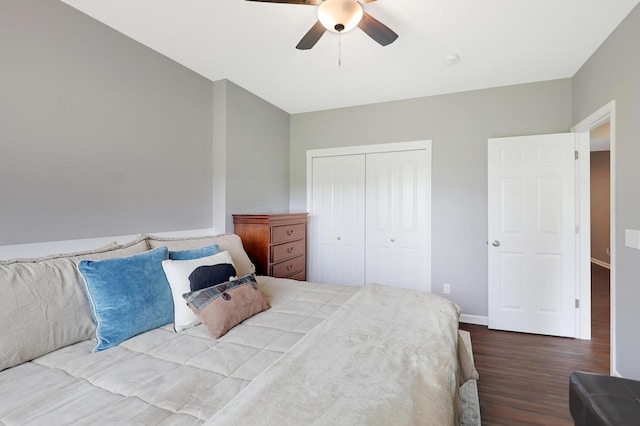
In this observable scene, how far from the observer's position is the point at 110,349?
1240mm

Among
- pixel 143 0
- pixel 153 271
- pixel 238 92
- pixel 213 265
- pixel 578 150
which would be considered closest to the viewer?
pixel 153 271

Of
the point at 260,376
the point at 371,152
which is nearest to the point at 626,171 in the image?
the point at 371,152

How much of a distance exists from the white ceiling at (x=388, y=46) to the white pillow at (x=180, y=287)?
164cm

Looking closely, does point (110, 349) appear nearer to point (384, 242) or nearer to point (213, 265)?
point (213, 265)

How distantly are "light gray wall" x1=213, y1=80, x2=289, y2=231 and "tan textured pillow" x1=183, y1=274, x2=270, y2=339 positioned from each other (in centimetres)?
140

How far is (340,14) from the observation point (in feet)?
5.34

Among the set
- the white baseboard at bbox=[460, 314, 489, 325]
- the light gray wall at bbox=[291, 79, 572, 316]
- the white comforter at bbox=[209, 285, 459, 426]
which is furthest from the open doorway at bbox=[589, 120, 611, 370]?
the white comforter at bbox=[209, 285, 459, 426]

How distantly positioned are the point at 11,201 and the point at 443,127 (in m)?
3.69

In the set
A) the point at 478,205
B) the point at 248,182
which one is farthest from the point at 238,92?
the point at 478,205

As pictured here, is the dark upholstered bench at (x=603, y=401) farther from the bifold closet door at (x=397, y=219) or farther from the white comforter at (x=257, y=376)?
the bifold closet door at (x=397, y=219)

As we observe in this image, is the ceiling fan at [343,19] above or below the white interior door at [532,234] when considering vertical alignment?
above

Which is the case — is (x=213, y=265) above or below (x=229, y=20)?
below

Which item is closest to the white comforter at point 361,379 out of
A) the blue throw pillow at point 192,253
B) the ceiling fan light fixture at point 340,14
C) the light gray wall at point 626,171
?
the blue throw pillow at point 192,253

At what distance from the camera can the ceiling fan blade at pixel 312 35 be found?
5.85 ft
